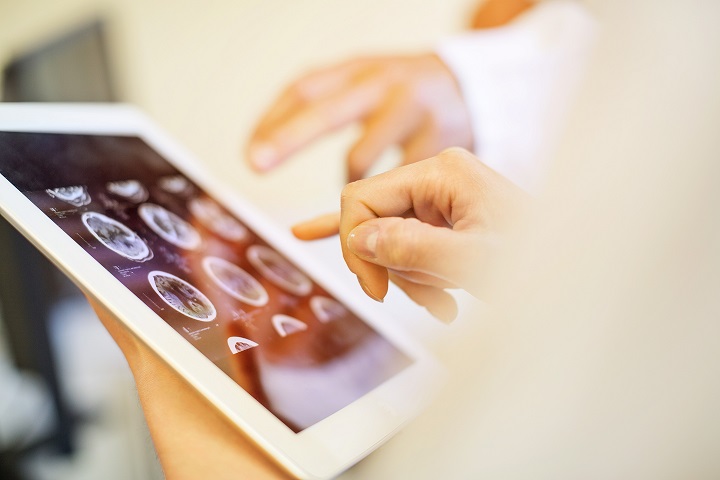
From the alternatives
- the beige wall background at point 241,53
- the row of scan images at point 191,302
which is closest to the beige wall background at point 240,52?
the beige wall background at point 241,53

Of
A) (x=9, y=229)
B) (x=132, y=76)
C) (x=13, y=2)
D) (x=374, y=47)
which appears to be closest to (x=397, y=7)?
(x=374, y=47)

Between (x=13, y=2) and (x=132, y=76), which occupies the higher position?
(x=13, y=2)

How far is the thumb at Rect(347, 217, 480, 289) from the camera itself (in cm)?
26

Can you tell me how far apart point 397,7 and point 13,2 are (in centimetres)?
55

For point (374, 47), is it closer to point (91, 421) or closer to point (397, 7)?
point (397, 7)

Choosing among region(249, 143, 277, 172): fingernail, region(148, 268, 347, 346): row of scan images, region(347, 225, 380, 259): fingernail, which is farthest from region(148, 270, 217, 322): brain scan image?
region(249, 143, 277, 172): fingernail

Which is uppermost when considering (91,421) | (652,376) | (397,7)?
(397,7)

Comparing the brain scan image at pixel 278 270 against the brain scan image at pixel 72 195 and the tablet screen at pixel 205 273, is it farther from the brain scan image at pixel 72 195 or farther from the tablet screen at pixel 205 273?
the brain scan image at pixel 72 195

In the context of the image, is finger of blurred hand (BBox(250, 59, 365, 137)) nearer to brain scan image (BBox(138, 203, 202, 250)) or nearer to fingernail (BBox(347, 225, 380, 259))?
brain scan image (BBox(138, 203, 202, 250))

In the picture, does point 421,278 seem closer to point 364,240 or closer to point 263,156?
point 364,240

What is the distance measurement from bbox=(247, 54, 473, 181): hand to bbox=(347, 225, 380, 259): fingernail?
0.25 metres

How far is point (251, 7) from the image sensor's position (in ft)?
2.70

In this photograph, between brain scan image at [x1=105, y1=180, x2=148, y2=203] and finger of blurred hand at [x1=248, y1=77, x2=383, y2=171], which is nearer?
brain scan image at [x1=105, y1=180, x2=148, y2=203]

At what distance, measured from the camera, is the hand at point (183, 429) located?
0.94 ft
